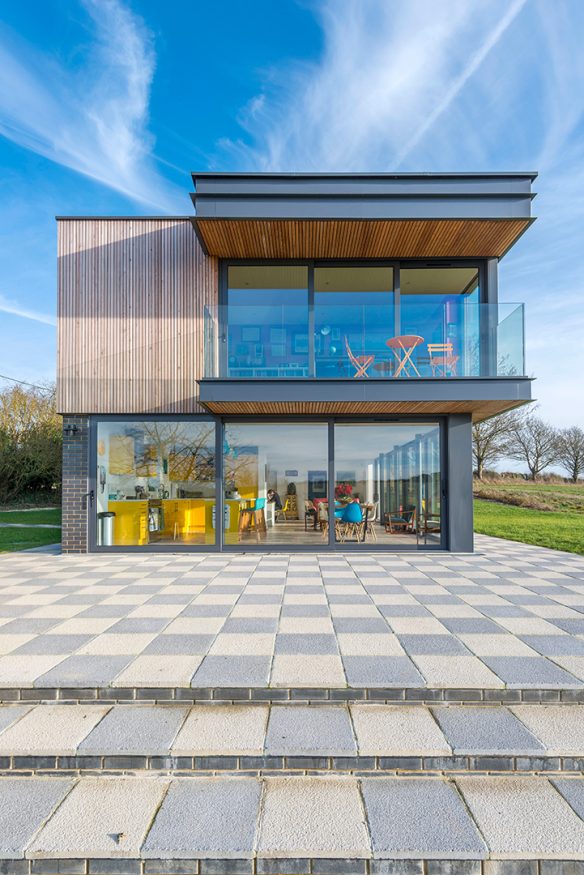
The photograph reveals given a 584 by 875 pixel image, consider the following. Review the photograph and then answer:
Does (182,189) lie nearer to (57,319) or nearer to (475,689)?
(57,319)

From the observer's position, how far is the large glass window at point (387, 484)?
9.91m

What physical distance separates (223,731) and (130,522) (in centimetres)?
743

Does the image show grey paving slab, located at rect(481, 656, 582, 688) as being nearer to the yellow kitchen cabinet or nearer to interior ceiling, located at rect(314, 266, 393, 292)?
the yellow kitchen cabinet

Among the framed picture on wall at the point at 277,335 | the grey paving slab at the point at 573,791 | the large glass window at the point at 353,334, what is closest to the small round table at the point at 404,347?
the large glass window at the point at 353,334

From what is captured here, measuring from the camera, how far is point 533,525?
52.2 feet

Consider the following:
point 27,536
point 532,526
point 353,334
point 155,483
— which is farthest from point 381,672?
point 532,526

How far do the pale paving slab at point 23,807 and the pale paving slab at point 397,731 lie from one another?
1.70 metres

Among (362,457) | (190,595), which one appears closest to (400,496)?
(362,457)

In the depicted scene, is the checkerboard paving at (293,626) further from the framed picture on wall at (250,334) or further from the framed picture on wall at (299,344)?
the framed picture on wall at (250,334)

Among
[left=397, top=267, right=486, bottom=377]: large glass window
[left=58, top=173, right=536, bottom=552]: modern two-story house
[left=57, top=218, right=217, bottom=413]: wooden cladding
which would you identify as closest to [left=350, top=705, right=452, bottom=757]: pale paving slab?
[left=58, top=173, right=536, bottom=552]: modern two-story house

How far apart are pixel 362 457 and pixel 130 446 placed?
4.90 metres

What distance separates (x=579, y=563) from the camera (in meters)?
8.59

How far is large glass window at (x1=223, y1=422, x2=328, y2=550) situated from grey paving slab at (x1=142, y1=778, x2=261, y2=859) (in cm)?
726

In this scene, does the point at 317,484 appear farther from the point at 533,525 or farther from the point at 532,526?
the point at 533,525
